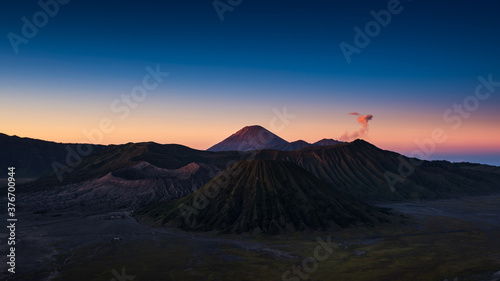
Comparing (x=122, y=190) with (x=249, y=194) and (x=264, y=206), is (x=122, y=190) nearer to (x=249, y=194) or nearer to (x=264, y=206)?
(x=249, y=194)

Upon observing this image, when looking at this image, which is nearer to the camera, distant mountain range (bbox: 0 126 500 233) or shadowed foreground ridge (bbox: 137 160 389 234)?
shadowed foreground ridge (bbox: 137 160 389 234)

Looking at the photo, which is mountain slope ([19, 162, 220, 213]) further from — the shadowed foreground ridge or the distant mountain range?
the shadowed foreground ridge

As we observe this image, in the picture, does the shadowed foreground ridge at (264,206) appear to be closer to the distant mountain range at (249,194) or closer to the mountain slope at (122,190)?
the distant mountain range at (249,194)

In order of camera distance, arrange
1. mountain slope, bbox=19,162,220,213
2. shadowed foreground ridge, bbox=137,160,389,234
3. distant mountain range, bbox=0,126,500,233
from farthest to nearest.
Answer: mountain slope, bbox=19,162,220,213 < distant mountain range, bbox=0,126,500,233 < shadowed foreground ridge, bbox=137,160,389,234

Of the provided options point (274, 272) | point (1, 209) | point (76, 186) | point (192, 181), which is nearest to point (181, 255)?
point (274, 272)

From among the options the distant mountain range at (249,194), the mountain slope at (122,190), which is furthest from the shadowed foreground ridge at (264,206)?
the mountain slope at (122,190)

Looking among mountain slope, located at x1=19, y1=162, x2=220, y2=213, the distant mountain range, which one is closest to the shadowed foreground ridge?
the distant mountain range

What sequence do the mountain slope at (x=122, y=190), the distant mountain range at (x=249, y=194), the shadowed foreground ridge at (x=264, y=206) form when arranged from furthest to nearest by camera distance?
the mountain slope at (x=122, y=190) → the distant mountain range at (x=249, y=194) → the shadowed foreground ridge at (x=264, y=206)

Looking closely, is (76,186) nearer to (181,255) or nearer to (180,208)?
(180,208)
